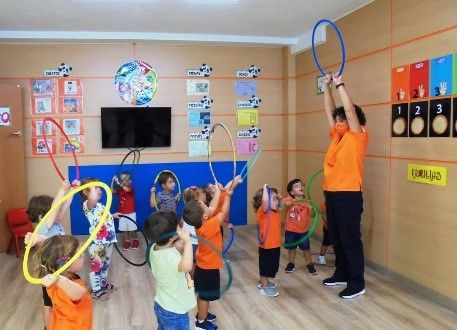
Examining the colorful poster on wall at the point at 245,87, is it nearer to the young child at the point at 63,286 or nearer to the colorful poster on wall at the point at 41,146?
the colorful poster on wall at the point at 41,146

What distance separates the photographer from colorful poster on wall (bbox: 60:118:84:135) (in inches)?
252

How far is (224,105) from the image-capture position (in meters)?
6.91

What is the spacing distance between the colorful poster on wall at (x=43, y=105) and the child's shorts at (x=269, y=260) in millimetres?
4026

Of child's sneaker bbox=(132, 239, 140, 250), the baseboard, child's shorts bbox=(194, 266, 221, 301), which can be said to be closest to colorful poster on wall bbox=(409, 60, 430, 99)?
the baseboard

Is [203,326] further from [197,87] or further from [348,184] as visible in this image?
[197,87]

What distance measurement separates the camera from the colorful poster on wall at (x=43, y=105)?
20.7 ft

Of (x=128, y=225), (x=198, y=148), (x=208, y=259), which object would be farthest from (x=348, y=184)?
(x=128, y=225)

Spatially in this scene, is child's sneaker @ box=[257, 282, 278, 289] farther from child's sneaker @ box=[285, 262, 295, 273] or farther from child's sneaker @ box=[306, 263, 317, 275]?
child's sneaker @ box=[306, 263, 317, 275]

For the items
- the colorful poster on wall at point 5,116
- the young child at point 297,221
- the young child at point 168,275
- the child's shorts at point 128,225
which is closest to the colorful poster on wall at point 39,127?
the colorful poster on wall at point 5,116

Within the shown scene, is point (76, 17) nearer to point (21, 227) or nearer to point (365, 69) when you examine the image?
point (21, 227)

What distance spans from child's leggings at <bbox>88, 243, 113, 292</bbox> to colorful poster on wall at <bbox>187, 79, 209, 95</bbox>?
10.9ft

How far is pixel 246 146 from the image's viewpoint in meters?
7.04

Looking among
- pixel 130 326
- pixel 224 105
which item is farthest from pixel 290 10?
pixel 130 326

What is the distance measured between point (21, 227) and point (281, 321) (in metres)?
3.96
